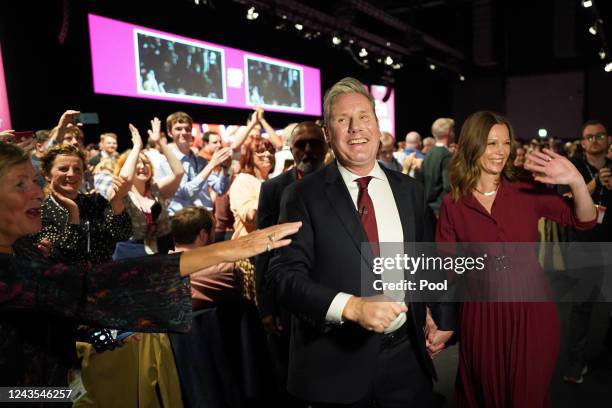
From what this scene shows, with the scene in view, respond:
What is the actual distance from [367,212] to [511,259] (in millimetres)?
762

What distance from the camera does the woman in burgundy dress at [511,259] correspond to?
1721 millimetres

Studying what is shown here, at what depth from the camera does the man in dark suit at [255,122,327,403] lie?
2244 mm

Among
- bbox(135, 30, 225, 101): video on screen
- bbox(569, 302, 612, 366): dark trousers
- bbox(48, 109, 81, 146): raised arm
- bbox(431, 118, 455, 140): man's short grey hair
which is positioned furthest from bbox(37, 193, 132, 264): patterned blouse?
bbox(135, 30, 225, 101): video on screen

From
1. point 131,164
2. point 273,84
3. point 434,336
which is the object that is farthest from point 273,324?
point 273,84

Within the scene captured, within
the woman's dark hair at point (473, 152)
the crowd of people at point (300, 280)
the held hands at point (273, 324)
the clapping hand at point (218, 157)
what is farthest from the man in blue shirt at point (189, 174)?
the woman's dark hair at point (473, 152)

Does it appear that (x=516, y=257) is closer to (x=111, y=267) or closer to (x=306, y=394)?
(x=306, y=394)

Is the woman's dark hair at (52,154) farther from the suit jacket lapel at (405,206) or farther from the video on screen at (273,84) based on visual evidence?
the video on screen at (273,84)

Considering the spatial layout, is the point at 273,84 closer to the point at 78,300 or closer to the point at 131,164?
the point at 131,164

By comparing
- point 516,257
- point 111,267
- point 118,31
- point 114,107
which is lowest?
point 516,257

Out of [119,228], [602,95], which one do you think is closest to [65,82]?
[119,228]

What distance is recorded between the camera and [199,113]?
776 cm

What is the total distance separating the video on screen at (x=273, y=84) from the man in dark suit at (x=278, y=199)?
6.31 metres

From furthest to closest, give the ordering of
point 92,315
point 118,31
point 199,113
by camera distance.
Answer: point 199,113
point 118,31
point 92,315

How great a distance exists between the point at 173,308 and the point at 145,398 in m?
1.05
